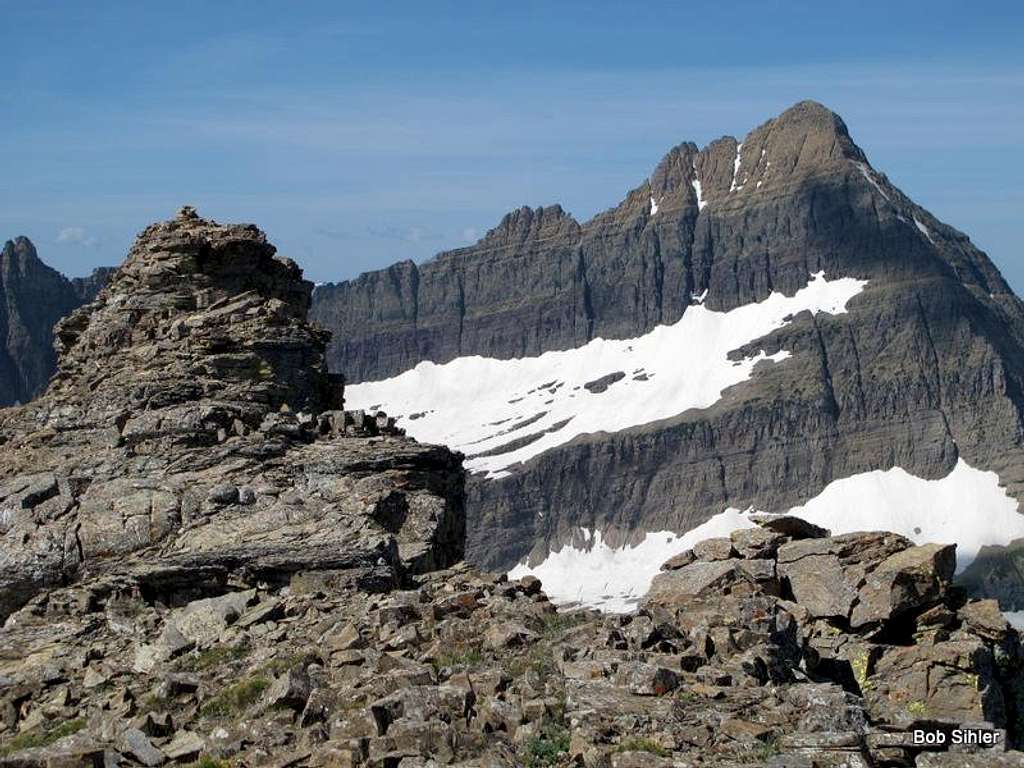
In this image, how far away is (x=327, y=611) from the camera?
1350 inches

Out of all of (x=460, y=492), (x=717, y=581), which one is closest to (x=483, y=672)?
(x=717, y=581)

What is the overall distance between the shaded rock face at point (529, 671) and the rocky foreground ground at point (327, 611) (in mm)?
66

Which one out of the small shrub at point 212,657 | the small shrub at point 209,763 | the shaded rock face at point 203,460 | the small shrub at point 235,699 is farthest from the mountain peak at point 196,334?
the small shrub at point 209,763

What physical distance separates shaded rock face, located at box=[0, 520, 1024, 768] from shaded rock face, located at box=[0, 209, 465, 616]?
1075mm

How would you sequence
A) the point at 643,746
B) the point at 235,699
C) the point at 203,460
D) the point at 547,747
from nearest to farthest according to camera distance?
1. the point at 643,746
2. the point at 547,747
3. the point at 235,699
4. the point at 203,460

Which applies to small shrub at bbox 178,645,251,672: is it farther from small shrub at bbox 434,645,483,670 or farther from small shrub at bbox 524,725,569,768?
small shrub at bbox 524,725,569,768

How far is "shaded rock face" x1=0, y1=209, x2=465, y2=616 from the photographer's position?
3944cm

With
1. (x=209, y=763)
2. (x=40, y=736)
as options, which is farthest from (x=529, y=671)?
(x=40, y=736)

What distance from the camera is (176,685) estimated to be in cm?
3053

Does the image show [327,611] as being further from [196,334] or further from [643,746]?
[196,334]

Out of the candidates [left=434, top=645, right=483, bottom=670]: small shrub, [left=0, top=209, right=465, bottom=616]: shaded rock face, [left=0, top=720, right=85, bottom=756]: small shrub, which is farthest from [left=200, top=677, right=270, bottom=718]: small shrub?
[left=0, top=209, right=465, bottom=616]: shaded rock face

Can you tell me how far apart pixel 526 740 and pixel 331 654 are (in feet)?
20.0

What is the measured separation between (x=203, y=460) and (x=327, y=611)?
376 inches

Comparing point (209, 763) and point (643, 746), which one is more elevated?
point (643, 746)
